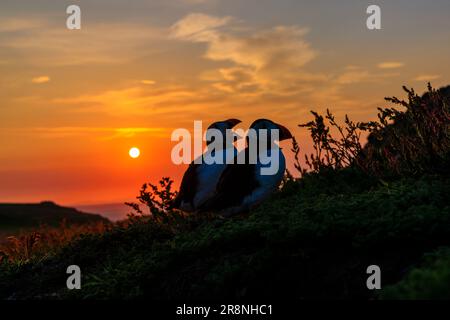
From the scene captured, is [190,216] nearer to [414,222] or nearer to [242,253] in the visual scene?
[242,253]

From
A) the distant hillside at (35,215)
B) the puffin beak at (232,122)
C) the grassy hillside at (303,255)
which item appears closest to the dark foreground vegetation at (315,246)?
the grassy hillside at (303,255)

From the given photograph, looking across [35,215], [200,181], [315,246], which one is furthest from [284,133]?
[35,215]

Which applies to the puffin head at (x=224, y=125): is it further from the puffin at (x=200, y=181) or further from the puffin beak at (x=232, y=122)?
the puffin at (x=200, y=181)

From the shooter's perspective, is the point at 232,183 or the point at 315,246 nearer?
the point at 315,246

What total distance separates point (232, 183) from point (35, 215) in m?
29.5

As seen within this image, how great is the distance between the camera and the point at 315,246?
6270 millimetres

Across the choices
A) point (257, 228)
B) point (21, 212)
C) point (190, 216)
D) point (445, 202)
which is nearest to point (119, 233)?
point (190, 216)

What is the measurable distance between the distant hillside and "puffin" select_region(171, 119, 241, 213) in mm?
20751

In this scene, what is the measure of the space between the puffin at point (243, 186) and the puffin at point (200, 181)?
0.38 ft

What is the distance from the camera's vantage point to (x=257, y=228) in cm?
700

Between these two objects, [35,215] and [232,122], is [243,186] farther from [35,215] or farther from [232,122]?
[35,215]

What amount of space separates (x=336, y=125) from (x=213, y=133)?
193 centimetres

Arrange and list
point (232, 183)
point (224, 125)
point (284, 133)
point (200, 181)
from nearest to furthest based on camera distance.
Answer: point (232, 183) < point (200, 181) < point (284, 133) < point (224, 125)

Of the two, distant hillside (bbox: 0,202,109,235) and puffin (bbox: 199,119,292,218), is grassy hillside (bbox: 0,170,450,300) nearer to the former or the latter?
puffin (bbox: 199,119,292,218)
